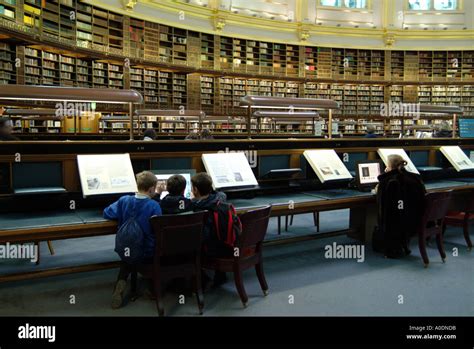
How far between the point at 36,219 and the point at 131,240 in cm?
73

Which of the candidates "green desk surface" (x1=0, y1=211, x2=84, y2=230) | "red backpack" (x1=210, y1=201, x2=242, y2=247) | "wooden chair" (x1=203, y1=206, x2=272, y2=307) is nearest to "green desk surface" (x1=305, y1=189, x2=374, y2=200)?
"wooden chair" (x1=203, y1=206, x2=272, y2=307)

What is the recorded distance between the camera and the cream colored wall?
15648 millimetres

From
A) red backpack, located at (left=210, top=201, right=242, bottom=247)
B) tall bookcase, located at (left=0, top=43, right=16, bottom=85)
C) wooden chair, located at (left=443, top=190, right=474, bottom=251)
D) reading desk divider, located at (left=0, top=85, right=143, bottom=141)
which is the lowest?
wooden chair, located at (left=443, top=190, right=474, bottom=251)

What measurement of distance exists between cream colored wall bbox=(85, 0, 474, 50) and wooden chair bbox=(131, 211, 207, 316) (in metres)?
12.7

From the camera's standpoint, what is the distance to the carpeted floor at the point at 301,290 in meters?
3.23

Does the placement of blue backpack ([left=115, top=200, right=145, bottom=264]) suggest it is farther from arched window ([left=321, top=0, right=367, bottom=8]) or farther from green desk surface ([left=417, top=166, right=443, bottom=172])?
arched window ([left=321, top=0, right=367, bottom=8])

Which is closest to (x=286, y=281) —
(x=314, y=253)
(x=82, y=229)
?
(x=314, y=253)

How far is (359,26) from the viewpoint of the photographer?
687 inches

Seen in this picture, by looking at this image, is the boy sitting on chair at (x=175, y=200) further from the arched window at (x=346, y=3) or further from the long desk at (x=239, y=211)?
the arched window at (x=346, y=3)

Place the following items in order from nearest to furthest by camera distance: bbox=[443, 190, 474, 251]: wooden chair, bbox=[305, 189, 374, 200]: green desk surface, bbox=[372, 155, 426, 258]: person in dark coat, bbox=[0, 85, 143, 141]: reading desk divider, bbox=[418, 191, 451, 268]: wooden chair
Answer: bbox=[0, 85, 143, 141]: reading desk divider
bbox=[418, 191, 451, 268]: wooden chair
bbox=[372, 155, 426, 258]: person in dark coat
bbox=[305, 189, 374, 200]: green desk surface
bbox=[443, 190, 474, 251]: wooden chair

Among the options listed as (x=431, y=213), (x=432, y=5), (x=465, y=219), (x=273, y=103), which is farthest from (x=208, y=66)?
(x=431, y=213)

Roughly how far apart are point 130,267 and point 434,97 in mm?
17011
